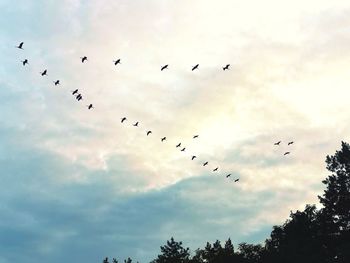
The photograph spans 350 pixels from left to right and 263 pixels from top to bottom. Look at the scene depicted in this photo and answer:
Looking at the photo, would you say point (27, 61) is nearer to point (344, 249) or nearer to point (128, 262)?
point (344, 249)

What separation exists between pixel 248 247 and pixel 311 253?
5297cm

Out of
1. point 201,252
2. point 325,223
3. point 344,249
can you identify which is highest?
point 201,252

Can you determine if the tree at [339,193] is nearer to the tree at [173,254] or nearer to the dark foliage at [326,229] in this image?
the dark foliage at [326,229]

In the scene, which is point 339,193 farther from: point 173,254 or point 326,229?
point 173,254

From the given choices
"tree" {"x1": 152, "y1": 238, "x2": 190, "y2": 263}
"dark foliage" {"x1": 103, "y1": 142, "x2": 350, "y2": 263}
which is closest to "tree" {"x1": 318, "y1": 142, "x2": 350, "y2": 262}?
"dark foliage" {"x1": 103, "y1": 142, "x2": 350, "y2": 263}

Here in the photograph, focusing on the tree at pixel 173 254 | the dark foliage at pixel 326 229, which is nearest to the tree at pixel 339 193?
the dark foliage at pixel 326 229

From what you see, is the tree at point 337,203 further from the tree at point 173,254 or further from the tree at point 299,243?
the tree at point 173,254

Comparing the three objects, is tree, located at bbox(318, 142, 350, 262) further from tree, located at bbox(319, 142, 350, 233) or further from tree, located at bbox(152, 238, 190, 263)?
tree, located at bbox(152, 238, 190, 263)

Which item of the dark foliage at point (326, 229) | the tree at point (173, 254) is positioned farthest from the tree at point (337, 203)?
the tree at point (173, 254)

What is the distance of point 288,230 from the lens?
91.1 meters

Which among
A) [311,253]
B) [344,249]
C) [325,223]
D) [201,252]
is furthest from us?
[201,252]

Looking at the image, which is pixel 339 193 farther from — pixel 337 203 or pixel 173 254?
pixel 173 254

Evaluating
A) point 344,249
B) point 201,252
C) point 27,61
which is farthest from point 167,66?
point 201,252

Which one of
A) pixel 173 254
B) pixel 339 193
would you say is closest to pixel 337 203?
pixel 339 193
